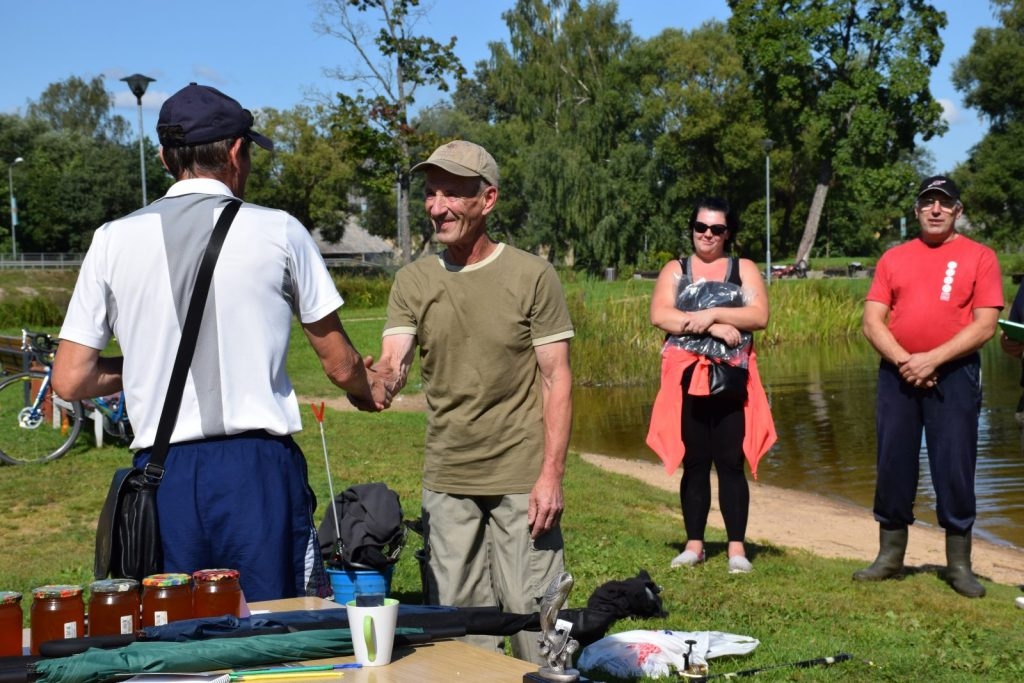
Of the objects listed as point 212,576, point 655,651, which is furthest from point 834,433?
point 212,576

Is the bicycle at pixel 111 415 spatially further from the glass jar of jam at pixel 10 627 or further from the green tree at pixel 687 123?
the green tree at pixel 687 123

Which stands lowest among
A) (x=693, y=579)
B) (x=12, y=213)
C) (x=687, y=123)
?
(x=693, y=579)

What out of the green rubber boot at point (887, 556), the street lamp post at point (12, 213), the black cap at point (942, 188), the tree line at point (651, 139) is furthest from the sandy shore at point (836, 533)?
the street lamp post at point (12, 213)

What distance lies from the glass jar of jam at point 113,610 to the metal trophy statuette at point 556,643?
0.92m

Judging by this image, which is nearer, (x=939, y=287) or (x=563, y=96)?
(x=939, y=287)

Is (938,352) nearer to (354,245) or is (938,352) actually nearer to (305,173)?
(305,173)

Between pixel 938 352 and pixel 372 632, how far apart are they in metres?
4.72

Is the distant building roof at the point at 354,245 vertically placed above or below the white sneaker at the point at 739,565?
above

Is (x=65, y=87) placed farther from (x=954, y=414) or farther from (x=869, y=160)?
(x=954, y=414)

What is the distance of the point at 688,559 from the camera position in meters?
7.39

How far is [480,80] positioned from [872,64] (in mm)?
51932

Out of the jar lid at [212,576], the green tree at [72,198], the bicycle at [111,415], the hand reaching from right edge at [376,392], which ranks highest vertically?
the green tree at [72,198]

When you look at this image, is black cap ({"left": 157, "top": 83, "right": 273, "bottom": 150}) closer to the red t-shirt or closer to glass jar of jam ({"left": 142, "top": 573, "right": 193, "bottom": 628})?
glass jar of jam ({"left": 142, "top": 573, "right": 193, "bottom": 628})

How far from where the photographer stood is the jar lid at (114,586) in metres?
2.84
